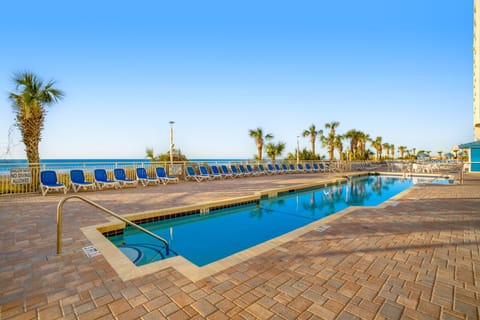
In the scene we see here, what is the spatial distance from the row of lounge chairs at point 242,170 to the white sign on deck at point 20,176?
620cm

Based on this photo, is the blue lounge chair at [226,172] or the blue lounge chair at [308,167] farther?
the blue lounge chair at [308,167]

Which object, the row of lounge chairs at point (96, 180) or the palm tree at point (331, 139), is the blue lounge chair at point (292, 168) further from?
the palm tree at point (331, 139)

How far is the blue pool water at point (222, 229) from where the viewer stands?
3.72 metres

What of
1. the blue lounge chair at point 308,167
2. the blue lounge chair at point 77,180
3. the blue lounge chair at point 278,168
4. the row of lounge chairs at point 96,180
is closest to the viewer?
the row of lounge chairs at point 96,180

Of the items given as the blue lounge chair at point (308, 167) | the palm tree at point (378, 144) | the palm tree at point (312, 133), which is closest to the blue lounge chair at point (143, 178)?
the blue lounge chair at point (308, 167)

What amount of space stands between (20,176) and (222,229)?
7470 mm

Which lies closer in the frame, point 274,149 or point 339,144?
point 274,149

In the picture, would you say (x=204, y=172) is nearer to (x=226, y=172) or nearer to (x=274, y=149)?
(x=226, y=172)

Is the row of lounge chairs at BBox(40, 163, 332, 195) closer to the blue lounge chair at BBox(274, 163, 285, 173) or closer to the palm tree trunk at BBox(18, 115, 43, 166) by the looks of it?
the blue lounge chair at BBox(274, 163, 285, 173)

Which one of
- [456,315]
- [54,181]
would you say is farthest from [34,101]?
[456,315]

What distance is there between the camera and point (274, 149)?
872 inches

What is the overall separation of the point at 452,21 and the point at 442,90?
6.07 meters

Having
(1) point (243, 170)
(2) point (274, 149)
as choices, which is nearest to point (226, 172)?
(1) point (243, 170)

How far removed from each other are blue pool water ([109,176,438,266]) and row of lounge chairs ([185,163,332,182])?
5446 mm
